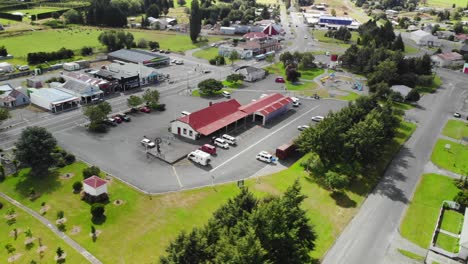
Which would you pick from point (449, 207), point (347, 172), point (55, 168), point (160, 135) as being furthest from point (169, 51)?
point (449, 207)

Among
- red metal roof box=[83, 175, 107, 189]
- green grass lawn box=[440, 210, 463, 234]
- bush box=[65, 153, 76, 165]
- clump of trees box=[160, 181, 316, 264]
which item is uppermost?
clump of trees box=[160, 181, 316, 264]

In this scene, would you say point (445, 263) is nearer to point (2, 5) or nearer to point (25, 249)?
point (25, 249)

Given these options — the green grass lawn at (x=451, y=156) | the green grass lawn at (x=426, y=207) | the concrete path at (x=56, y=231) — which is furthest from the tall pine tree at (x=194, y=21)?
the green grass lawn at (x=426, y=207)

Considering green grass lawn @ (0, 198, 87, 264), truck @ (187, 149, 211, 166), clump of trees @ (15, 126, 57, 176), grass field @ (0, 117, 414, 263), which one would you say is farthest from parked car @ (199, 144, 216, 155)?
green grass lawn @ (0, 198, 87, 264)

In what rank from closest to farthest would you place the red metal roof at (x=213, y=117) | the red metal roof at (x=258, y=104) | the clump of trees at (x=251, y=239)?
the clump of trees at (x=251, y=239) < the red metal roof at (x=213, y=117) < the red metal roof at (x=258, y=104)

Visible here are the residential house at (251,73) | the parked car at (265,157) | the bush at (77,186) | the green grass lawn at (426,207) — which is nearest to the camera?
the green grass lawn at (426,207)

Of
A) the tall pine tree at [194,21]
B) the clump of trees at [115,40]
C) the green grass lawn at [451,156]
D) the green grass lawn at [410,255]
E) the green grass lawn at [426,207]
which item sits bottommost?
the green grass lawn at [410,255]

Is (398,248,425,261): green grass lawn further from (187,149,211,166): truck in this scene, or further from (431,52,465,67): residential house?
(431,52,465,67): residential house

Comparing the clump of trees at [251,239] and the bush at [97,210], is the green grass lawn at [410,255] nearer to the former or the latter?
the clump of trees at [251,239]
